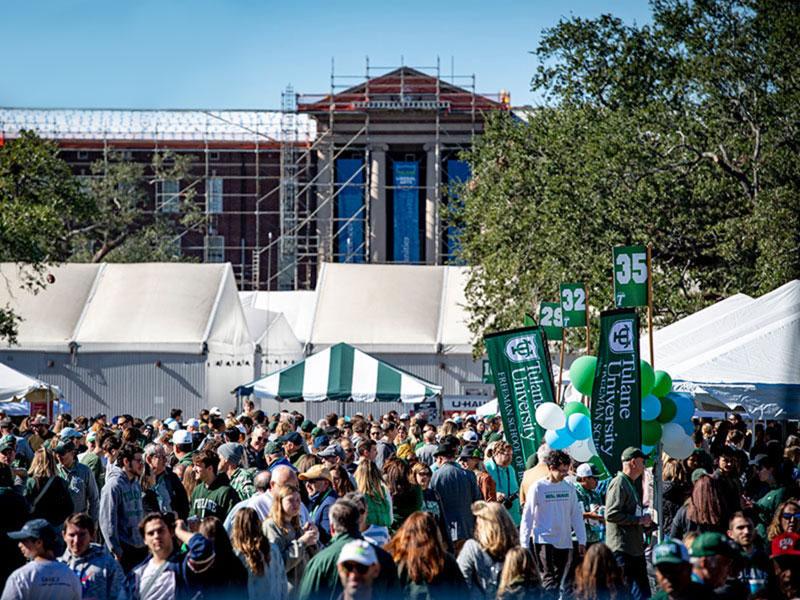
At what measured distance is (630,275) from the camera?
15047mm

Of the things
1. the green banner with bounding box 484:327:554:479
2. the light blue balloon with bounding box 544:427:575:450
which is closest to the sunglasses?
the light blue balloon with bounding box 544:427:575:450

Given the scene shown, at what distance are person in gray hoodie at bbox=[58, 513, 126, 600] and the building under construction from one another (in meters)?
56.6

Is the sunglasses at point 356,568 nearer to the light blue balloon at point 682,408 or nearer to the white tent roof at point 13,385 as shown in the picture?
the light blue balloon at point 682,408

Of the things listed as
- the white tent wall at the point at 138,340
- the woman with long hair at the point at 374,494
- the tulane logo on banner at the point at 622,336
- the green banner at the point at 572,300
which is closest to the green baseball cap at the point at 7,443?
the woman with long hair at the point at 374,494

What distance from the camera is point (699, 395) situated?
18.0m

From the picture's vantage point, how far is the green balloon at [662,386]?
1537cm

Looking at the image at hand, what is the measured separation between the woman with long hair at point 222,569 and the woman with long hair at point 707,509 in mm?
3935

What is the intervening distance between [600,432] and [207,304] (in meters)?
27.0

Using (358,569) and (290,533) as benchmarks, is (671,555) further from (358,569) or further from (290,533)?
(290,533)

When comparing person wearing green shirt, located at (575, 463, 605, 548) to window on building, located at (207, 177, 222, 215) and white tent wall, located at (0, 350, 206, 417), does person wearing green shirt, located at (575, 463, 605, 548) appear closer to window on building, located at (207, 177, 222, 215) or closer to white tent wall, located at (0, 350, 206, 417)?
white tent wall, located at (0, 350, 206, 417)

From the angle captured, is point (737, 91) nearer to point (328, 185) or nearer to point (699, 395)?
point (699, 395)

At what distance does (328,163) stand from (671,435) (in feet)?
177

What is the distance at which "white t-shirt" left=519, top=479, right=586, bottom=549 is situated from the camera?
11125mm

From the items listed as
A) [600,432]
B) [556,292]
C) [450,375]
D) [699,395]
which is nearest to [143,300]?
[450,375]
